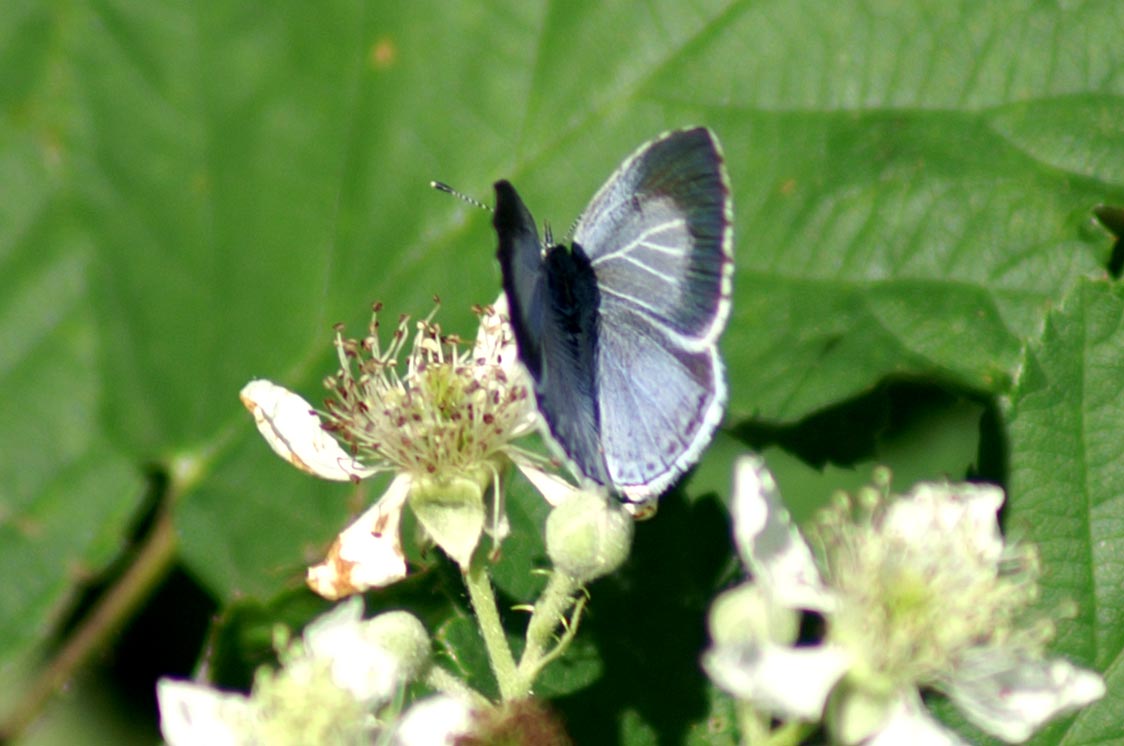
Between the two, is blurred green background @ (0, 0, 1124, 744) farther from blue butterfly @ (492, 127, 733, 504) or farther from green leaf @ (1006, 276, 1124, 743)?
blue butterfly @ (492, 127, 733, 504)

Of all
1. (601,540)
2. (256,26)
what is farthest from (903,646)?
(256,26)

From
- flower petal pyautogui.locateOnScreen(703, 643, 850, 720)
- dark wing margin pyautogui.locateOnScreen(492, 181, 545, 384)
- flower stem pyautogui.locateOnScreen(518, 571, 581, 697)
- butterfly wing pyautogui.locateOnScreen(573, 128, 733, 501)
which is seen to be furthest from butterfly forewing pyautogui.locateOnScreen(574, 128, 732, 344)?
flower petal pyautogui.locateOnScreen(703, 643, 850, 720)

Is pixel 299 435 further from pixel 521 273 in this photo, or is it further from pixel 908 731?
pixel 908 731

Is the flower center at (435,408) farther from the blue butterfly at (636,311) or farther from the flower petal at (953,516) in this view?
the flower petal at (953,516)

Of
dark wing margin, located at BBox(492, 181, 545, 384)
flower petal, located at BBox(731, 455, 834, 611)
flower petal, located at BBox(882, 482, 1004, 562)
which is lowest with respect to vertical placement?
flower petal, located at BBox(882, 482, 1004, 562)

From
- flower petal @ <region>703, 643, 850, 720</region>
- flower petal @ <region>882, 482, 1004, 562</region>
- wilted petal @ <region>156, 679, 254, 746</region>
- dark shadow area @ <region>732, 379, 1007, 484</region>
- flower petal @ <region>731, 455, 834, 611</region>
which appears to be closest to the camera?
flower petal @ <region>703, 643, 850, 720</region>

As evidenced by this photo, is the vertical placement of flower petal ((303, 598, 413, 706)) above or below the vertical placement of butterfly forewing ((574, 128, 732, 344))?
below

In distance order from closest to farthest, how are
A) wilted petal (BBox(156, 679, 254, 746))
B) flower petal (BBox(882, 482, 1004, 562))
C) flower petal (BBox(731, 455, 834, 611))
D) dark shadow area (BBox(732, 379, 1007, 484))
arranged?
flower petal (BBox(731, 455, 834, 611)), wilted petal (BBox(156, 679, 254, 746)), flower petal (BBox(882, 482, 1004, 562)), dark shadow area (BBox(732, 379, 1007, 484))

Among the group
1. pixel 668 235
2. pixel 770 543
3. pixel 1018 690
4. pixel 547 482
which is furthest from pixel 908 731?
pixel 668 235
